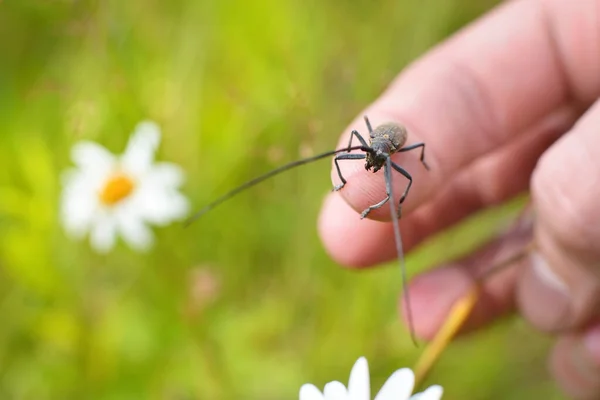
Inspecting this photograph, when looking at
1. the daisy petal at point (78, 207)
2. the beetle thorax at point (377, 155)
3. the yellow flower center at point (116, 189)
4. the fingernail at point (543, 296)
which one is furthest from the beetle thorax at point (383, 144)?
the daisy petal at point (78, 207)

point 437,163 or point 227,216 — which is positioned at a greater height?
point 227,216

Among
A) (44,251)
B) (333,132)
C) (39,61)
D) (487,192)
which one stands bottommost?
(487,192)

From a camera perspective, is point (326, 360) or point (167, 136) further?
point (167, 136)

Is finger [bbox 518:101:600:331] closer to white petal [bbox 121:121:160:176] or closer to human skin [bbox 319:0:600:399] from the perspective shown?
human skin [bbox 319:0:600:399]

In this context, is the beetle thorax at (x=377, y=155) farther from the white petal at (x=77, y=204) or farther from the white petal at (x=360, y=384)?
the white petal at (x=77, y=204)

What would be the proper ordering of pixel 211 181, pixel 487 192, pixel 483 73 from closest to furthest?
1. pixel 483 73
2. pixel 487 192
3. pixel 211 181

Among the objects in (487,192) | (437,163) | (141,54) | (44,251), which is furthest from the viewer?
(141,54)

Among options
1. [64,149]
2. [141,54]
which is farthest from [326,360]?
[141,54]

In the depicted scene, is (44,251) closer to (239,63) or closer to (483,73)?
(239,63)
